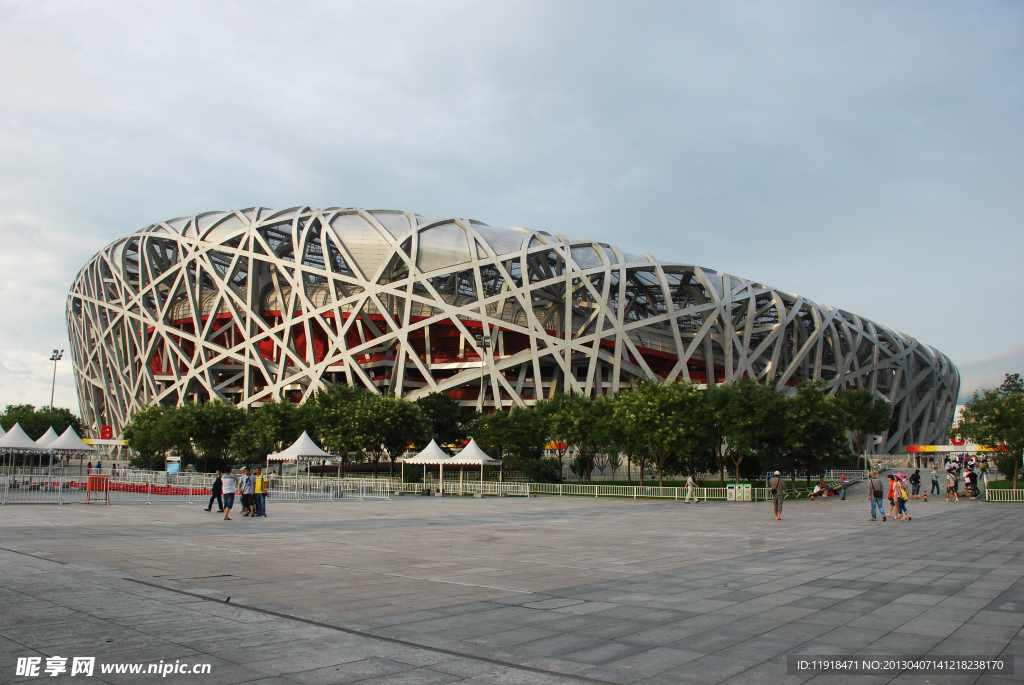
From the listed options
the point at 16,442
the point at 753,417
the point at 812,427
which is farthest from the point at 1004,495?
the point at 16,442

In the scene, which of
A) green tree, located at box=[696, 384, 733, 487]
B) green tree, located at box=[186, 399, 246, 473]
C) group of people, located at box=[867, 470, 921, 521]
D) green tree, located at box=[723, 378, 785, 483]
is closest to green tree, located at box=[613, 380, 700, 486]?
green tree, located at box=[696, 384, 733, 487]

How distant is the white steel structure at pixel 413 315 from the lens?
63594 millimetres

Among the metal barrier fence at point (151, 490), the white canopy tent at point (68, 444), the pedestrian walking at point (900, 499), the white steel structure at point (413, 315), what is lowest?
the metal barrier fence at point (151, 490)

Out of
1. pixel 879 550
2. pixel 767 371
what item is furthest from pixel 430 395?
pixel 879 550

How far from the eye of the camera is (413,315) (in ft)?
220

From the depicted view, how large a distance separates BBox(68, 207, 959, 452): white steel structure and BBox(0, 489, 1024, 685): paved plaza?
44288 millimetres

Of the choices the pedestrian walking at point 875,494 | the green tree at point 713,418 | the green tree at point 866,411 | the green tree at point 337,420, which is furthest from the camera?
the green tree at point 866,411

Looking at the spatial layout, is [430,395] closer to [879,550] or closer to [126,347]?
[126,347]

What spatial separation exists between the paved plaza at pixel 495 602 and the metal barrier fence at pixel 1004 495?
17.8 m

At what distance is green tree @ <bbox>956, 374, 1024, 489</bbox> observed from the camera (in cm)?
3441

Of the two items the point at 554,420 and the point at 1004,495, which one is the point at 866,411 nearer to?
the point at 1004,495

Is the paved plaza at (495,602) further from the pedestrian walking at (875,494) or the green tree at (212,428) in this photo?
the green tree at (212,428)

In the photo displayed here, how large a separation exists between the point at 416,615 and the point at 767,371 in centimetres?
6621

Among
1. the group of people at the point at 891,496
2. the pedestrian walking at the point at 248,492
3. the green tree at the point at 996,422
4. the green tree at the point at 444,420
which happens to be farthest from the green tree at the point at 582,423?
the pedestrian walking at the point at 248,492
